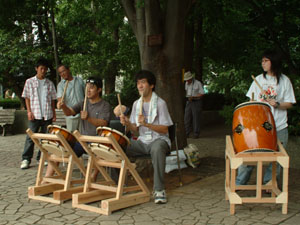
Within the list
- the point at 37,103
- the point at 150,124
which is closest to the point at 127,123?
the point at 150,124

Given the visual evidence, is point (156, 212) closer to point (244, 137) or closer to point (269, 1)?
→ point (244, 137)

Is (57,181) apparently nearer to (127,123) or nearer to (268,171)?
(127,123)

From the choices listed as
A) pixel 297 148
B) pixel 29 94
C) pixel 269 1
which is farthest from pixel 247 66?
pixel 29 94

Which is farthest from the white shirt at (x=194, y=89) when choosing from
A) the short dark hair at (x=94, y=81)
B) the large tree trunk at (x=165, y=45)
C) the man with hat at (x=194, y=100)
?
the short dark hair at (x=94, y=81)

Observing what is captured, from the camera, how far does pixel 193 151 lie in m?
6.68

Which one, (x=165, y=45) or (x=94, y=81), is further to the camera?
(x=165, y=45)

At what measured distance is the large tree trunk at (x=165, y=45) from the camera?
6.45 m

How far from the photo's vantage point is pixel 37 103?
691cm

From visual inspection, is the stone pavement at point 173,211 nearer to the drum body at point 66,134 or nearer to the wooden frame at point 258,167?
the wooden frame at point 258,167

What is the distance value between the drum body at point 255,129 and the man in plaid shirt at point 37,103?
3.69 meters

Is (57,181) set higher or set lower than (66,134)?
lower

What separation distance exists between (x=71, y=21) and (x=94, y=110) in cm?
1129

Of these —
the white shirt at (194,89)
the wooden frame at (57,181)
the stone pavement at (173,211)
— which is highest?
the white shirt at (194,89)

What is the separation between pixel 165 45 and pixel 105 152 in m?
2.65
